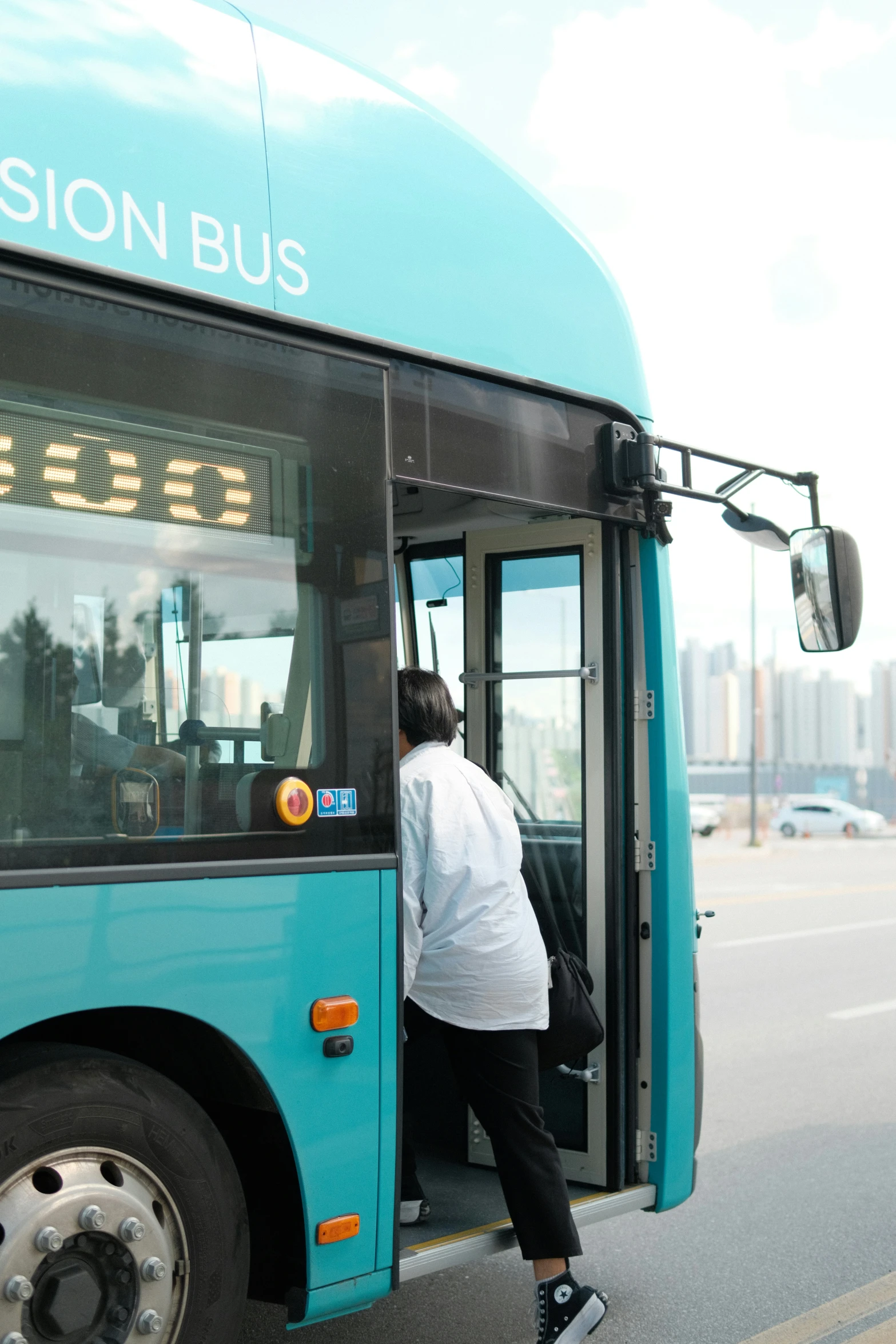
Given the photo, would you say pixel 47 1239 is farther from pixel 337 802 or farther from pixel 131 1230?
pixel 337 802

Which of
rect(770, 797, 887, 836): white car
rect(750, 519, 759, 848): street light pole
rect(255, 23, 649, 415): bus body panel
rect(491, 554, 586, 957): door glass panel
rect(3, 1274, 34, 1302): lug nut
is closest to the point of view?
rect(3, 1274, 34, 1302): lug nut

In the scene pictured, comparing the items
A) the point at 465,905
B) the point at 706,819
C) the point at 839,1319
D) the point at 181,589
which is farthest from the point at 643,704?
the point at 706,819

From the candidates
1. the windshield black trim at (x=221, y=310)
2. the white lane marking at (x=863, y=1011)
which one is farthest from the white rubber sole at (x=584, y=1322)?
the white lane marking at (x=863, y=1011)

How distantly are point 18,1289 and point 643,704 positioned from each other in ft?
8.08

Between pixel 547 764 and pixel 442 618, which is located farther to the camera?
pixel 442 618

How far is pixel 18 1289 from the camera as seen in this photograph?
104 inches

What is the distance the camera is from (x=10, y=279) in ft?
9.02

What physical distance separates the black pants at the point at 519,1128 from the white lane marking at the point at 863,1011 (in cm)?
679

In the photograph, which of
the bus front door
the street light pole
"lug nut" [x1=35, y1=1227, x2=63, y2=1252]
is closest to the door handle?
the bus front door

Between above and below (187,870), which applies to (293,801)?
above

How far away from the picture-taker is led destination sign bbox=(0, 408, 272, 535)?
109 inches

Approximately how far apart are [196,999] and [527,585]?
229 centimetres

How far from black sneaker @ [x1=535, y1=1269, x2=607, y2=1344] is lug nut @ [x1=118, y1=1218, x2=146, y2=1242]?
1408 millimetres

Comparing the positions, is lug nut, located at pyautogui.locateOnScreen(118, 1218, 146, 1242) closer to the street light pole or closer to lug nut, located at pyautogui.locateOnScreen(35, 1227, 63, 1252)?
lug nut, located at pyautogui.locateOnScreen(35, 1227, 63, 1252)
